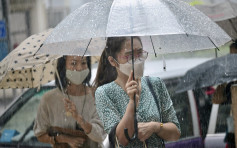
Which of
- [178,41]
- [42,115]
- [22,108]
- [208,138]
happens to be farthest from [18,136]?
[178,41]

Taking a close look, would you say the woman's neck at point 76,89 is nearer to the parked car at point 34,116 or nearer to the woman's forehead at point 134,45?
the parked car at point 34,116

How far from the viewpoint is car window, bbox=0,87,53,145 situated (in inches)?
270

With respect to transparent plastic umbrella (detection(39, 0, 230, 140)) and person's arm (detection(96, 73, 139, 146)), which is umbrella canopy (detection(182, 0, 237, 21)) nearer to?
transparent plastic umbrella (detection(39, 0, 230, 140))

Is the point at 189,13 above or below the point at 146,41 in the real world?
above

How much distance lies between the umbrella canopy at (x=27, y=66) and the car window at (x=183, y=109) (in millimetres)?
1811

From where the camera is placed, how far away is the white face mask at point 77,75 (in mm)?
5609

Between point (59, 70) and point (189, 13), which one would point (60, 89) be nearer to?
point (59, 70)

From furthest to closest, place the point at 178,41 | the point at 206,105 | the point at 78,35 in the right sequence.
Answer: the point at 206,105 < the point at 178,41 < the point at 78,35

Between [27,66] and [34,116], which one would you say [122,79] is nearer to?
[27,66]

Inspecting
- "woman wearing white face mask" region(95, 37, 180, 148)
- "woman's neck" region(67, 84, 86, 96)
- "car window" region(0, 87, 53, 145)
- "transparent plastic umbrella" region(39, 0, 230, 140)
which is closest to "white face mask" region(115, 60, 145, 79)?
"woman wearing white face mask" region(95, 37, 180, 148)

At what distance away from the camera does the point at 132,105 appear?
4004 mm

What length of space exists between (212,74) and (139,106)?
7.97ft

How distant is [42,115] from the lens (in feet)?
18.5

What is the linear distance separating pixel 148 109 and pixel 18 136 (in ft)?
9.81
